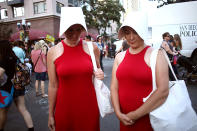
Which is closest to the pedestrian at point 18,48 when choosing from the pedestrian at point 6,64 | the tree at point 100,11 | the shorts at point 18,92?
the shorts at point 18,92

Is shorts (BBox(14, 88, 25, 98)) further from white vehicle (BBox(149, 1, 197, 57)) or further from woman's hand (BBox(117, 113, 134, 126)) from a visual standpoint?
white vehicle (BBox(149, 1, 197, 57))

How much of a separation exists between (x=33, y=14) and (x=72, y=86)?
25724mm

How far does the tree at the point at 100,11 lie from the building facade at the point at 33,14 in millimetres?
3531

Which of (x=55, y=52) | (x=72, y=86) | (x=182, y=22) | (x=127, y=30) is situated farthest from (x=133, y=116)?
(x=182, y=22)

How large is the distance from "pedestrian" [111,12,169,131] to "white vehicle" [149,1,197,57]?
7.49 metres

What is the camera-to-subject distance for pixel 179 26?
9.37 metres

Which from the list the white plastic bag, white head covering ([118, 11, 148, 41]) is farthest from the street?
white head covering ([118, 11, 148, 41])

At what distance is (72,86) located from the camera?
2020 mm

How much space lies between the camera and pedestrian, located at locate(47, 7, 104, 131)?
78.2 inches

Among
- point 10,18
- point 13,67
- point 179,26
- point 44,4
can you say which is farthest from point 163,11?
point 10,18

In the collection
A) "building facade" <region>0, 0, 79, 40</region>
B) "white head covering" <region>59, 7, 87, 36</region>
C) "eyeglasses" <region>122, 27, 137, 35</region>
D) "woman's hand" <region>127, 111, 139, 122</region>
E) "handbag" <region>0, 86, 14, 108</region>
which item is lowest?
"handbag" <region>0, 86, 14, 108</region>

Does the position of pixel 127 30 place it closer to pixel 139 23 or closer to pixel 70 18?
pixel 139 23

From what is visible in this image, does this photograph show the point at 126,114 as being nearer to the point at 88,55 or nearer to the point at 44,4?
the point at 88,55

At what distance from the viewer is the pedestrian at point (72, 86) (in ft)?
6.52
